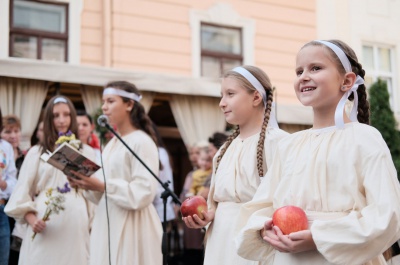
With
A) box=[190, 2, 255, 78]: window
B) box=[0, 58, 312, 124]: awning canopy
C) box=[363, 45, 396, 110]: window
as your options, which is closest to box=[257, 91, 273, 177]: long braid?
box=[0, 58, 312, 124]: awning canopy

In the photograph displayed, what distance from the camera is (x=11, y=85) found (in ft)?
22.8

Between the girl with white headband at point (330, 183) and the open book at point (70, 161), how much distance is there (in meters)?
1.80

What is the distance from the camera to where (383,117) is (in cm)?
1020

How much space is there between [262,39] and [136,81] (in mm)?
4215

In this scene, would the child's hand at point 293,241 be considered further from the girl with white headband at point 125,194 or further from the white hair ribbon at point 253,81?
the girl with white headband at point 125,194

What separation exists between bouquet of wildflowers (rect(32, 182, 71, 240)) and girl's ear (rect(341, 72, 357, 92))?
9.09 ft

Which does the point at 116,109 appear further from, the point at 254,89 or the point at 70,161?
the point at 254,89

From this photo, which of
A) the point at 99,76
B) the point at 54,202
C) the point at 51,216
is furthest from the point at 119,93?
the point at 99,76

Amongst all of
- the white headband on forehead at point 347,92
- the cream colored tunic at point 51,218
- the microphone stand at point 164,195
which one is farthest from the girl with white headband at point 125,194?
the white headband on forehead at point 347,92

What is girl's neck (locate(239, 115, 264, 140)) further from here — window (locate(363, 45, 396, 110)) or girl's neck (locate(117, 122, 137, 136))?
window (locate(363, 45, 396, 110))

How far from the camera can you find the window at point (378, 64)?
12352 millimetres

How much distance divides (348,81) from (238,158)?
98 centimetres

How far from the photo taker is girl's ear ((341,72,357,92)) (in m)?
2.48

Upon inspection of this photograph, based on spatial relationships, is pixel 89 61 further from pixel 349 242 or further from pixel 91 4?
pixel 349 242
